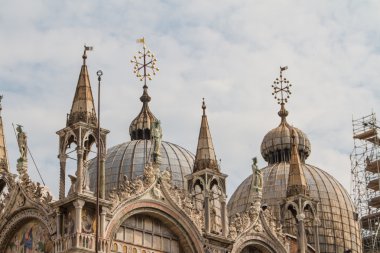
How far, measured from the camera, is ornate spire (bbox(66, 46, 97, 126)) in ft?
148

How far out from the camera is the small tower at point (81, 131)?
44281 millimetres

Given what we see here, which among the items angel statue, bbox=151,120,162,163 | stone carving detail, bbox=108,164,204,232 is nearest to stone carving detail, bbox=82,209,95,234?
stone carving detail, bbox=108,164,204,232

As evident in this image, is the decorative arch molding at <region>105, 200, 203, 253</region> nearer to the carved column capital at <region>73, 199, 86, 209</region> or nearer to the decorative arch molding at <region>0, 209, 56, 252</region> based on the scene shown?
the carved column capital at <region>73, 199, 86, 209</region>

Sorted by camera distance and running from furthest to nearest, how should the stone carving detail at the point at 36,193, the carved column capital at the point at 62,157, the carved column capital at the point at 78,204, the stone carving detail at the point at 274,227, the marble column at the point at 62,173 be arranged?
the stone carving detail at the point at 274,227 → the carved column capital at the point at 62,157 → the stone carving detail at the point at 36,193 → the marble column at the point at 62,173 → the carved column capital at the point at 78,204

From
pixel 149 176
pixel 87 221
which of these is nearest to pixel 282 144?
pixel 149 176

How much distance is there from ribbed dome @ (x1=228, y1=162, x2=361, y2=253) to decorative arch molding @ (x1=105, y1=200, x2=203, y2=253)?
80.1ft

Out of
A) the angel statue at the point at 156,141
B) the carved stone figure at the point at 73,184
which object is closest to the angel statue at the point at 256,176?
the angel statue at the point at 156,141

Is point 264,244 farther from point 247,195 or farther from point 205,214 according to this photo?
point 247,195

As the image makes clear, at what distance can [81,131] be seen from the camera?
1753 inches

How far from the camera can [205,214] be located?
48.1 m

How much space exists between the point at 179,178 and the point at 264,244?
12.7 m

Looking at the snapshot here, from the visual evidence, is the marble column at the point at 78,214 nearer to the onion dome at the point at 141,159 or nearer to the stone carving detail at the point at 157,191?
the stone carving detail at the point at 157,191

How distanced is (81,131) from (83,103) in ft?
5.34

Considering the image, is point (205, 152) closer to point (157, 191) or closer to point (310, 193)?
point (157, 191)
